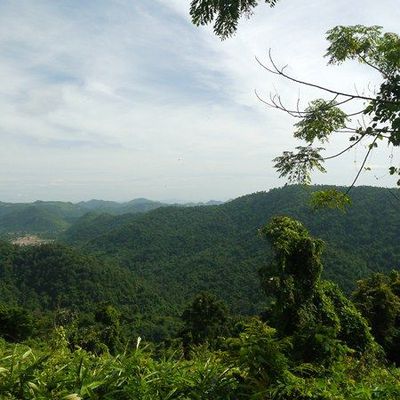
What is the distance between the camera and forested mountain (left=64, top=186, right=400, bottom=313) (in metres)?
72.2

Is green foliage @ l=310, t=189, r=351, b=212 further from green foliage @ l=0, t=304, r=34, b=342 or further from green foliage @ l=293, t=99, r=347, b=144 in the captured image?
green foliage @ l=0, t=304, r=34, b=342

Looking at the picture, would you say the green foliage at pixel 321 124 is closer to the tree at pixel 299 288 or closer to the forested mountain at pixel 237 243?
the tree at pixel 299 288

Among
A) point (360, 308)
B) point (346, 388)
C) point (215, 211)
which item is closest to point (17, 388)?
point (346, 388)

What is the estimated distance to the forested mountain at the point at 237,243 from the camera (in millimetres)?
72250

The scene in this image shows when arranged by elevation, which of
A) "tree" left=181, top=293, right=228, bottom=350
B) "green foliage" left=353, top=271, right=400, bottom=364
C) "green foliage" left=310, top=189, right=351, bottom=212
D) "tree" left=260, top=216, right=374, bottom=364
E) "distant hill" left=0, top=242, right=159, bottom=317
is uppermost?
"green foliage" left=310, top=189, right=351, bottom=212

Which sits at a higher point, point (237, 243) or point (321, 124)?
point (321, 124)

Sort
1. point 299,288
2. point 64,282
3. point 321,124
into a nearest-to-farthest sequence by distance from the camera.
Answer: point 321,124, point 299,288, point 64,282

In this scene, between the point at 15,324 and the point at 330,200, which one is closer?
the point at 330,200

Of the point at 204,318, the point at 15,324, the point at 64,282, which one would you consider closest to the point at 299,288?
the point at 204,318

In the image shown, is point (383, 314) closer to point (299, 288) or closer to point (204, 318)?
point (299, 288)

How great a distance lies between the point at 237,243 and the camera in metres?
112

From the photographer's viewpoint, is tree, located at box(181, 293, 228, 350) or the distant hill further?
the distant hill

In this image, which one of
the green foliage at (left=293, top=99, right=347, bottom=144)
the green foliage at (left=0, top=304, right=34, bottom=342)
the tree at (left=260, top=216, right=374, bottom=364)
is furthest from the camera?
the green foliage at (left=0, top=304, right=34, bottom=342)

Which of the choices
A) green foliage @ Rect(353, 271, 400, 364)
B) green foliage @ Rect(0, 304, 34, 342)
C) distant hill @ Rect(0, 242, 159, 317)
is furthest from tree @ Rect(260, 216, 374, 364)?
distant hill @ Rect(0, 242, 159, 317)
